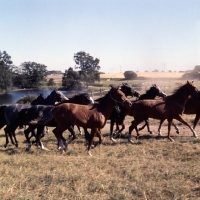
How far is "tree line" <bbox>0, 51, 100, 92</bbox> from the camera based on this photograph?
180ft

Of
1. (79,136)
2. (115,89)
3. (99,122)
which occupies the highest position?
(115,89)

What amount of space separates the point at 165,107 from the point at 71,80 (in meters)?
43.5

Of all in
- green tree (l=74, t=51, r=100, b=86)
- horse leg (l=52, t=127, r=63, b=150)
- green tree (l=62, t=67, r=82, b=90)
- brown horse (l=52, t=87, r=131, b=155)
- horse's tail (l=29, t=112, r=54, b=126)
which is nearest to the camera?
brown horse (l=52, t=87, r=131, b=155)

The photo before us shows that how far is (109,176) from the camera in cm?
657

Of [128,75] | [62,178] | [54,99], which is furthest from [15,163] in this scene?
Answer: [128,75]

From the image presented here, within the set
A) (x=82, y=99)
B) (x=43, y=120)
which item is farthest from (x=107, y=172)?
(x=82, y=99)

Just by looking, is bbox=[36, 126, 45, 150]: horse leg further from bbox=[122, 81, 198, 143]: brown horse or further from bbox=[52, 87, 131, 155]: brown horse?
bbox=[122, 81, 198, 143]: brown horse

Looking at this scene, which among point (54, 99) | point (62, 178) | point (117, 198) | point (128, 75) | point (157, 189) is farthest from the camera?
point (128, 75)

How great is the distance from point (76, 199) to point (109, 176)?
4.66ft

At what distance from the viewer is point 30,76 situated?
226ft

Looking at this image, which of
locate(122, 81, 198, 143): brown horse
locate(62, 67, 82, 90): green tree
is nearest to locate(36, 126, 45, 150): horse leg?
locate(122, 81, 198, 143): brown horse

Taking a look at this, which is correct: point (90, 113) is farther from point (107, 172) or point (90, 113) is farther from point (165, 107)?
point (165, 107)

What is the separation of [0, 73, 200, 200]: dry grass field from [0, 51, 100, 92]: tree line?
43.3 m

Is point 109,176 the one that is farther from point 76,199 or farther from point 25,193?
point 25,193
